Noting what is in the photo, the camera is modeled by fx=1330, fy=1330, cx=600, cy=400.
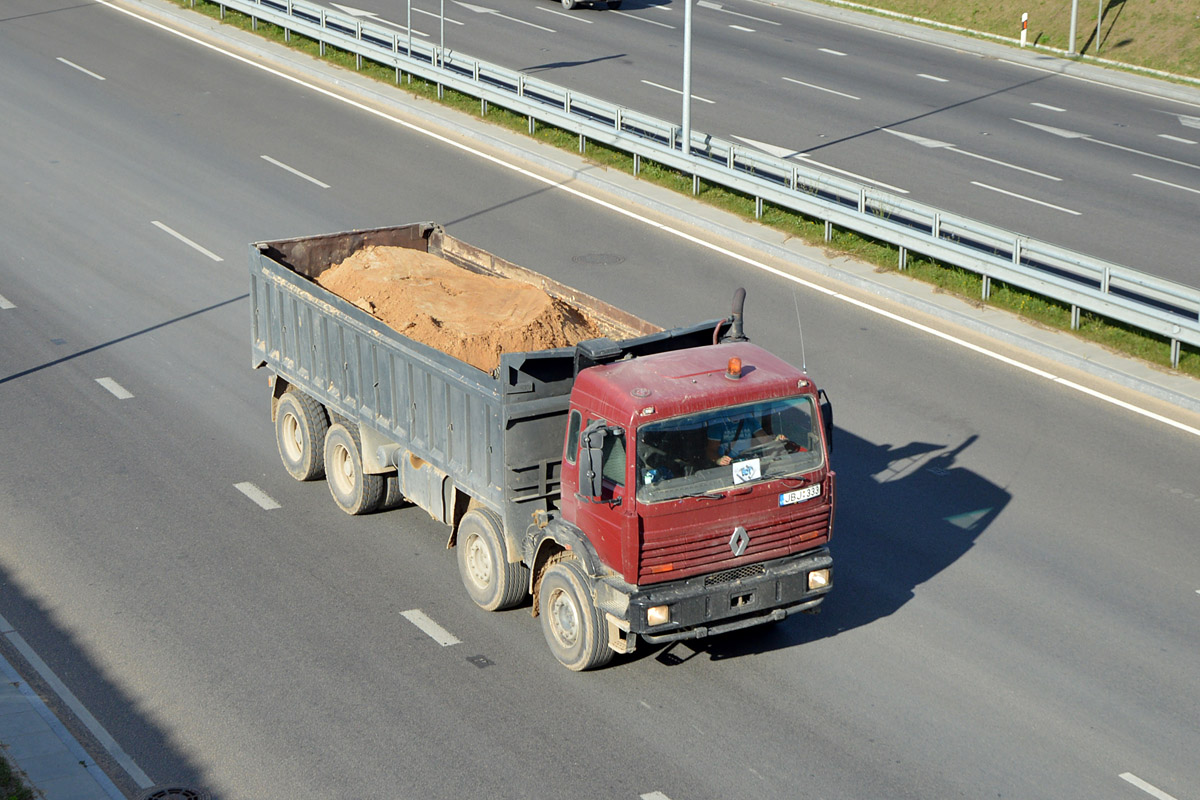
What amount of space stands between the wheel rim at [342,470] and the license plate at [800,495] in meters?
5.20

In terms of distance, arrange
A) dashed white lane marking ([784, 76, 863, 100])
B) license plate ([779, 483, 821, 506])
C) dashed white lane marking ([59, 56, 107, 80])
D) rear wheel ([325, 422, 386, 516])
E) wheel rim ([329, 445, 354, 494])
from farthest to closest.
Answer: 1. dashed white lane marking ([784, 76, 863, 100])
2. dashed white lane marking ([59, 56, 107, 80])
3. wheel rim ([329, 445, 354, 494])
4. rear wheel ([325, 422, 386, 516])
5. license plate ([779, 483, 821, 506])

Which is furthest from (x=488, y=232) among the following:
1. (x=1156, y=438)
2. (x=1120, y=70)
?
(x=1120, y=70)

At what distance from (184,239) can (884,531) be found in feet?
45.5

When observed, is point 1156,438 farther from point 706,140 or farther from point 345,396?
point 706,140

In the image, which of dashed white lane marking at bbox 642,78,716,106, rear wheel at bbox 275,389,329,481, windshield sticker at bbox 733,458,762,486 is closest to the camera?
windshield sticker at bbox 733,458,762,486

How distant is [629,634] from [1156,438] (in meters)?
8.34

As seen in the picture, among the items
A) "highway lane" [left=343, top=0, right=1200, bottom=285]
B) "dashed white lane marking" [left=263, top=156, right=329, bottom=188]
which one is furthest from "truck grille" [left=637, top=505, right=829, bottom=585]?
"dashed white lane marking" [left=263, top=156, right=329, bottom=188]

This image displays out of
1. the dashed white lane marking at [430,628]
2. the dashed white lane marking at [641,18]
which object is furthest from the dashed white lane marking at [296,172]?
the dashed white lane marking at [641,18]

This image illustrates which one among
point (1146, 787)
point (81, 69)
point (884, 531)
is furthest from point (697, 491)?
point (81, 69)

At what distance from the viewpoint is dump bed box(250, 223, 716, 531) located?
1126cm

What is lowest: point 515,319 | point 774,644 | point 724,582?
point 774,644

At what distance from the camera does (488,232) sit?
2298 cm

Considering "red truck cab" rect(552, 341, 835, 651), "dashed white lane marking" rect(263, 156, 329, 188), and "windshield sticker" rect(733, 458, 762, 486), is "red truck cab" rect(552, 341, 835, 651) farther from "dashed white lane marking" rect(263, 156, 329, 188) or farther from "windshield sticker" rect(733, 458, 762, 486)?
"dashed white lane marking" rect(263, 156, 329, 188)

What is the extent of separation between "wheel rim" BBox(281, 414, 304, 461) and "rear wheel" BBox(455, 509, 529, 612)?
3.26 meters
